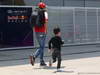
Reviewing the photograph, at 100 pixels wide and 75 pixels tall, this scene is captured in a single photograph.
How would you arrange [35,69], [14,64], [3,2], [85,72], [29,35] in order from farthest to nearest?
[3,2]
[29,35]
[14,64]
[35,69]
[85,72]

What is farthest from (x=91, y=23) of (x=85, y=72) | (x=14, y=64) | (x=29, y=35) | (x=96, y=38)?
(x=85, y=72)

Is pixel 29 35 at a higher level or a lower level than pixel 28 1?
lower

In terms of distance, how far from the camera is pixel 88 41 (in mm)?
23141

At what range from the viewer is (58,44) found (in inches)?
474

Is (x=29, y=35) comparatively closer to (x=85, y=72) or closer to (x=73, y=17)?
(x=73, y=17)

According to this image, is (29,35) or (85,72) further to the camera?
(29,35)

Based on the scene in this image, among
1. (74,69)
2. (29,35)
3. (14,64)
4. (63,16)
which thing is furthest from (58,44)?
(63,16)

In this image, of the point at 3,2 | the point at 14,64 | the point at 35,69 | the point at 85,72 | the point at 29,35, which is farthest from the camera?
the point at 3,2

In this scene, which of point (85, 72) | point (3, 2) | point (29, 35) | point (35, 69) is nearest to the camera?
point (85, 72)

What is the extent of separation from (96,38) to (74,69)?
11436 millimetres

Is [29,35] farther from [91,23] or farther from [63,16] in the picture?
[91,23]

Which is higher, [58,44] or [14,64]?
[58,44]

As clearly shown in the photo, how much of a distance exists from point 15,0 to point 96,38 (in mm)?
5115

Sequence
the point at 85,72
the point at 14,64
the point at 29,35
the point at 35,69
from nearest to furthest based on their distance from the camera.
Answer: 1. the point at 85,72
2. the point at 35,69
3. the point at 14,64
4. the point at 29,35
